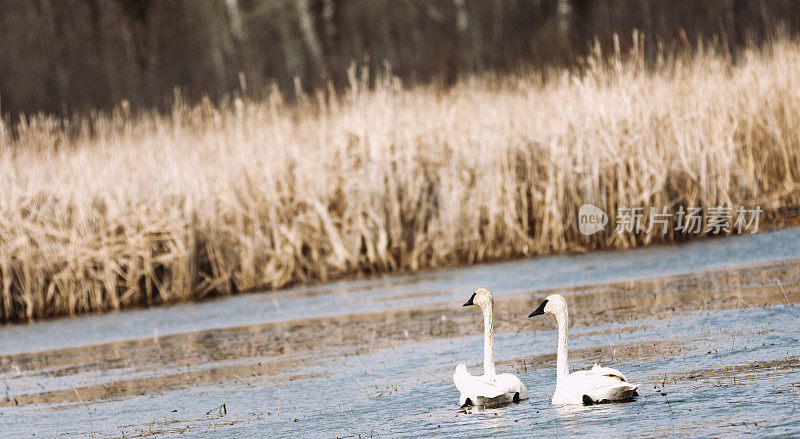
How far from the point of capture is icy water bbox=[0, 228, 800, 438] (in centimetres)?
682

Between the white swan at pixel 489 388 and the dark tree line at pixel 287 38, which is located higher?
the dark tree line at pixel 287 38

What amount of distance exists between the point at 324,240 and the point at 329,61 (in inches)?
815

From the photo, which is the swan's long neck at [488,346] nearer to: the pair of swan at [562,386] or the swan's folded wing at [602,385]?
the pair of swan at [562,386]

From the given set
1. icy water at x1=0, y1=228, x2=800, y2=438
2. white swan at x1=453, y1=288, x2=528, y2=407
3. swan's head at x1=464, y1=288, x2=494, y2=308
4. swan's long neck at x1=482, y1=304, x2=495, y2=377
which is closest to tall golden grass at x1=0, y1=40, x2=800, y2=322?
icy water at x1=0, y1=228, x2=800, y2=438

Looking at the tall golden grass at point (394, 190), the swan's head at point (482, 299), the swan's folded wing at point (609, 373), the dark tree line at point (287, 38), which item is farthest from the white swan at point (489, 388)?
the dark tree line at point (287, 38)

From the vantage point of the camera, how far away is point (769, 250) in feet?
40.7

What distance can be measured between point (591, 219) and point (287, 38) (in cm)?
2273

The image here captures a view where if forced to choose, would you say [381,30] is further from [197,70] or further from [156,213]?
[156,213]

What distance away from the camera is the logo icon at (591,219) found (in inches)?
551

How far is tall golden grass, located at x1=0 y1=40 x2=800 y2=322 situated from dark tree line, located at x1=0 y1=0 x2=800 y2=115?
6.73 metres

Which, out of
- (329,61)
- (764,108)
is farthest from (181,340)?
(329,61)

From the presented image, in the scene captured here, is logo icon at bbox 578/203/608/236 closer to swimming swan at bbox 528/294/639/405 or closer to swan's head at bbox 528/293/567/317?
swan's head at bbox 528/293/567/317

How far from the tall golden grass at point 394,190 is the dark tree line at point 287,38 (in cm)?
673
